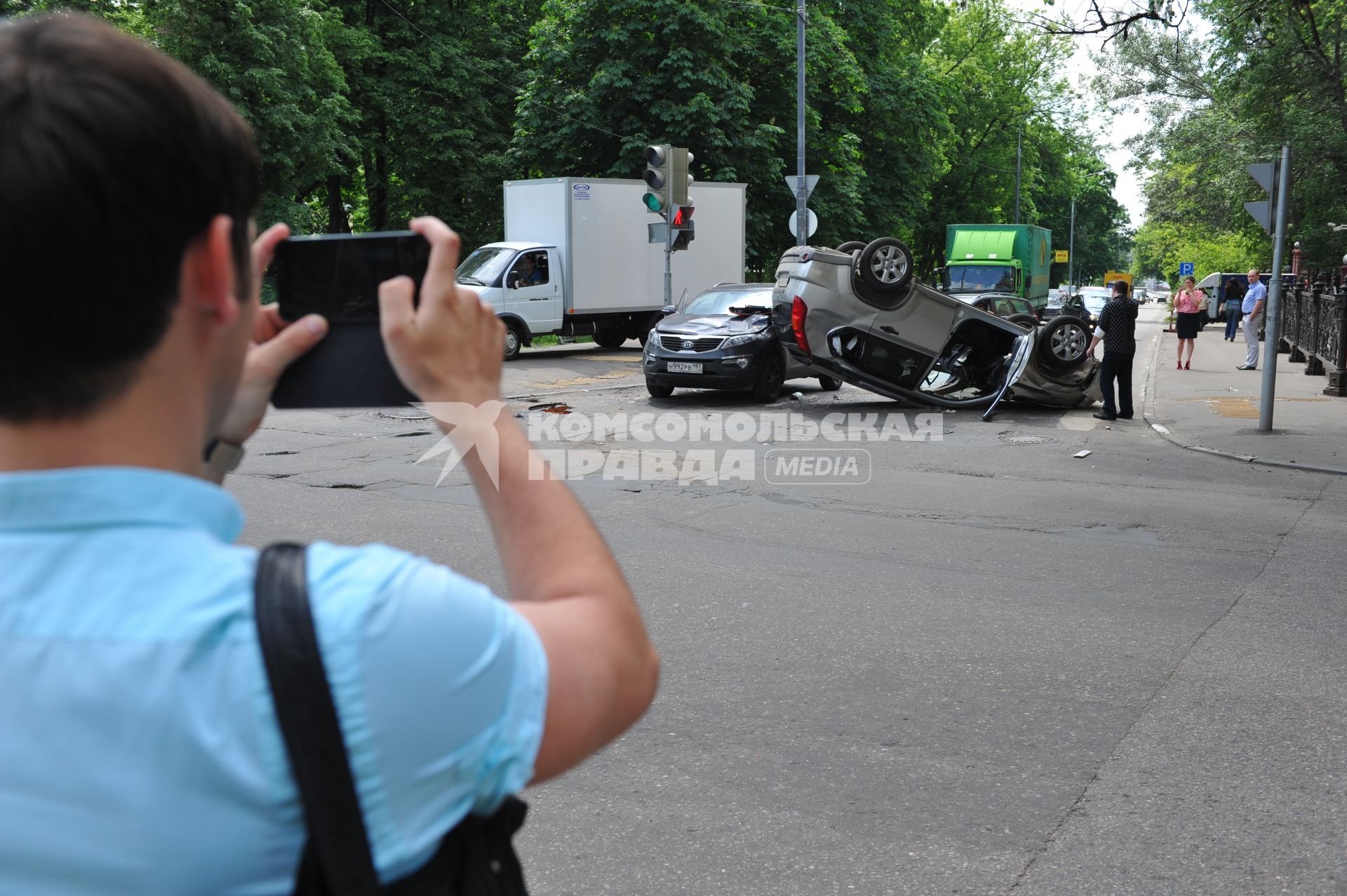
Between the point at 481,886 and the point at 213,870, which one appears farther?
the point at 481,886

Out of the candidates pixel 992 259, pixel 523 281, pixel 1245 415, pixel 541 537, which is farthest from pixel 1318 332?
pixel 541 537

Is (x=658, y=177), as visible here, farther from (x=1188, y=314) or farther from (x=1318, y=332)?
(x=1318, y=332)

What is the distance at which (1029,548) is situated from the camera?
759 centimetres

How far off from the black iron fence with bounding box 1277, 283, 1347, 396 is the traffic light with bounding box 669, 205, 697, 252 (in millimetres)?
9005

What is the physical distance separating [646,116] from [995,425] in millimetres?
18844

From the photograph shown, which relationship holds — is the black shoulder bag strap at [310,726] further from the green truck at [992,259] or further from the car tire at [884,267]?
the green truck at [992,259]

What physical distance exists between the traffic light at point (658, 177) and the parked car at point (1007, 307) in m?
4.96

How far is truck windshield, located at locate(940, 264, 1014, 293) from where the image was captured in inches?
1245

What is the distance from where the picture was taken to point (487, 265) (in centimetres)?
2258

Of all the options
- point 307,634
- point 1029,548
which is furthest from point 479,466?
point 1029,548

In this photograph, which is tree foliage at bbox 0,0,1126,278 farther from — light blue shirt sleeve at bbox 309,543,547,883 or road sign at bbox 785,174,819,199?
light blue shirt sleeve at bbox 309,543,547,883

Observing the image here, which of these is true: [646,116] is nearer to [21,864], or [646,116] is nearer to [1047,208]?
[21,864]

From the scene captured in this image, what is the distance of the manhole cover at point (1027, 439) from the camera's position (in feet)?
41.2

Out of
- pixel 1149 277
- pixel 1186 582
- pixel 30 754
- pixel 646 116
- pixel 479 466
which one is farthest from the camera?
pixel 1149 277
